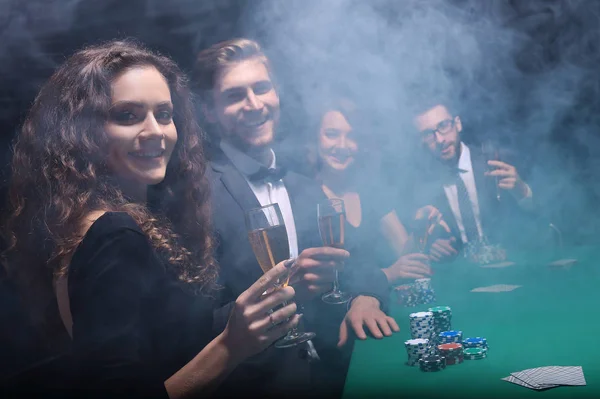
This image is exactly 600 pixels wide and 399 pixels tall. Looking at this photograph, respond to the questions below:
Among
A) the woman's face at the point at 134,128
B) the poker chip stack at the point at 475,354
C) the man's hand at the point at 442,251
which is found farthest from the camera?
the man's hand at the point at 442,251

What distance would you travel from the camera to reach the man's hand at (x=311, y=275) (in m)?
1.85

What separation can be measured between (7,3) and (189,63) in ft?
2.53

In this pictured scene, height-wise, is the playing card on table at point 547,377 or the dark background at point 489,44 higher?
the dark background at point 489,44

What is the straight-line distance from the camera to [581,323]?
5.96 feet

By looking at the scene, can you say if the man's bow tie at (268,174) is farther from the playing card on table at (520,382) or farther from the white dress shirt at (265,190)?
the playing card on table at (520,382)

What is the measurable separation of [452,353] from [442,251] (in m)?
0.69

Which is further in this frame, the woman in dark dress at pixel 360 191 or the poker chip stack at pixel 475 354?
the woman in dark dress at pixel 360 191

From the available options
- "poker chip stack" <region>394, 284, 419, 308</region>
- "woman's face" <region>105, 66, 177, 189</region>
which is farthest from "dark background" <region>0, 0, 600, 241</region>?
"poker chip stack" <region>394, 284, 419, 308</region>

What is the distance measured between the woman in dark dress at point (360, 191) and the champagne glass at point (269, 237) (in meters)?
0.57

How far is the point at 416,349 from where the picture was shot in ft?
5.24

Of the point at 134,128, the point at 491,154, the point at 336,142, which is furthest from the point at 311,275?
the point at 491,154

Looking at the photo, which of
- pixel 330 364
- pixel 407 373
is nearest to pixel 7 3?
pixel 330 364

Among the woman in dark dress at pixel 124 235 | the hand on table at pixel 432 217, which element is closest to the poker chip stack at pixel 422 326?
the woman in dark dress at pixel 124 235

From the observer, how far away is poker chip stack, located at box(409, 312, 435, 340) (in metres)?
1.72
